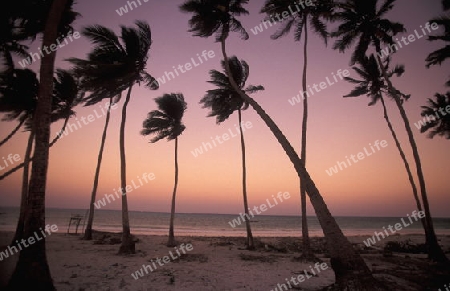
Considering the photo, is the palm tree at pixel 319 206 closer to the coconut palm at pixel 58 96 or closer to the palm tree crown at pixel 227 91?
the palm tree crown at pixel 227 91

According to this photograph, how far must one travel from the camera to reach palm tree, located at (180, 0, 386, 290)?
5.38 m

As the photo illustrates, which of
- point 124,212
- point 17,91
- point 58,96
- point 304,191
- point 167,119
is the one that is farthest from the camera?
point 167,119

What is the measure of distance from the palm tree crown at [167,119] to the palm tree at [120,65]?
4.17m

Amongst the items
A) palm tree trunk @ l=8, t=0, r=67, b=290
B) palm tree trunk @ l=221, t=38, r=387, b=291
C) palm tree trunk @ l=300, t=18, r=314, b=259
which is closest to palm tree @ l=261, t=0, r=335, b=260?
palm tree trunk @ l=300, t=18, r=314, b=259

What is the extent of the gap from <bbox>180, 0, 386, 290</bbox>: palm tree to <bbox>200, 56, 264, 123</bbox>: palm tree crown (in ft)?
10.8

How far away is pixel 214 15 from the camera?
1237 centimetres

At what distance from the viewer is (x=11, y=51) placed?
13.9 m

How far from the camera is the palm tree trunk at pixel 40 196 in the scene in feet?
16.6

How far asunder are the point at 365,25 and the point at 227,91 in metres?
8.80

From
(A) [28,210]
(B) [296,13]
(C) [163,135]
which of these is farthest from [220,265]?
(B) [296,13]

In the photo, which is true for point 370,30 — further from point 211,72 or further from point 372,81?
point 211,72

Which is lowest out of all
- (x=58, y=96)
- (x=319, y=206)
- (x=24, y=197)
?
(x=319, y=206)

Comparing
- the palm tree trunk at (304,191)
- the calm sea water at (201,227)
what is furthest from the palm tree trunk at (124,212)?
the calm sea water at (201,227)

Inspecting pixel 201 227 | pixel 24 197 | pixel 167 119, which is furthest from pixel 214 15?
pixel 201 227
